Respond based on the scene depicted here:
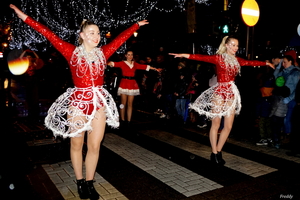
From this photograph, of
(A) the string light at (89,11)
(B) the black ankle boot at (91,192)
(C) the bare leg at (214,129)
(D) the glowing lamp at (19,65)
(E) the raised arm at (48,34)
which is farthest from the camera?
(A) the string light at (89,11)

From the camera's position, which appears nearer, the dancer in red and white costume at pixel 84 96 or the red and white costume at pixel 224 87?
the dancer in red and white costume at pixel 84 96

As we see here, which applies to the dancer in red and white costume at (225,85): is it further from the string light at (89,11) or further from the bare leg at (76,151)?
the string light at (89,11)

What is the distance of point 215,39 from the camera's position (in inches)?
366

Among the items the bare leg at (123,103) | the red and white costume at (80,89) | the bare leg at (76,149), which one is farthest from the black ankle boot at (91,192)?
the bare leg at (123,103)

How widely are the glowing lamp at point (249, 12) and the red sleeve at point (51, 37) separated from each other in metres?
5.01

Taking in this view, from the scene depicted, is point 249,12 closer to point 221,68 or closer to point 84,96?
point 221,68

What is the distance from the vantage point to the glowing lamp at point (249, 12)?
6656 mm

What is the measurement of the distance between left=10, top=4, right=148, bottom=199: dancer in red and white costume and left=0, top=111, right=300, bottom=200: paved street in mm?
862

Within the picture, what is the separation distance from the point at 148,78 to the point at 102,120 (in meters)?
8.07

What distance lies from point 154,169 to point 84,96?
80.3 inches

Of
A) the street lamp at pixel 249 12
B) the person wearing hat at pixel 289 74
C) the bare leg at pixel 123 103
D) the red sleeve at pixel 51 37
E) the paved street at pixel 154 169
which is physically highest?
the street lamp at pixel 249 12

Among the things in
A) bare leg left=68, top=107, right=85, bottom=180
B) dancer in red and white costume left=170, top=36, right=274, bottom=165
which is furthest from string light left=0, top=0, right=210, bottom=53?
bare leg left=68, top=107, right=85, bottom=180

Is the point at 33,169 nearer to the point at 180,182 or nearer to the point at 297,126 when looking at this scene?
the point at 180,182

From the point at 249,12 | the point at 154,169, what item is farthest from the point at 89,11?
the point at 154,169
